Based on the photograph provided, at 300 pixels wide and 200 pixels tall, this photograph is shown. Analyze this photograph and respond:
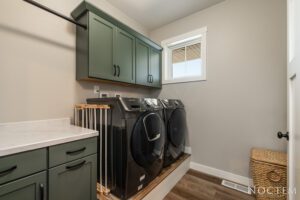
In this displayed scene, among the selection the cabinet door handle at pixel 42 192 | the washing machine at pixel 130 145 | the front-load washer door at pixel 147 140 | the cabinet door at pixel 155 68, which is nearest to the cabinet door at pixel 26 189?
the cabinet door handle at pixel 42 192

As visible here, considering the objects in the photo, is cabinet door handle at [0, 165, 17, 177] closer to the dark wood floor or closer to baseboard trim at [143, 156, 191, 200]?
baseboard trim at [143, 156, 191, 200]

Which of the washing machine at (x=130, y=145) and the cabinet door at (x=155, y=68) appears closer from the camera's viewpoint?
the washing machine at (x=130, y=145)

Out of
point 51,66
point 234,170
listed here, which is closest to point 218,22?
point 234,170

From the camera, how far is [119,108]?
4.17ft

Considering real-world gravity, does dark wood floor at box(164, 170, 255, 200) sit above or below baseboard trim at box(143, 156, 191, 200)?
below

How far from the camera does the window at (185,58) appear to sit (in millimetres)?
2262

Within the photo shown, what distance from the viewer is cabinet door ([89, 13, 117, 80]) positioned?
1562 mm

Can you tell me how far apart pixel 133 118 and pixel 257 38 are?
1902mm

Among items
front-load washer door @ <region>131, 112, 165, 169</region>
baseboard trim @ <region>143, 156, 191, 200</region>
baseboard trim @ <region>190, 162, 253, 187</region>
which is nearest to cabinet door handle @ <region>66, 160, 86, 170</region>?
front-load washer door @ <region>131, 112, 165, 169</region>

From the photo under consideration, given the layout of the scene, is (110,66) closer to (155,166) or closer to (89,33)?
(89,33)

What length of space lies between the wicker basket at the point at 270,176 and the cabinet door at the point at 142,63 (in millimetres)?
1745

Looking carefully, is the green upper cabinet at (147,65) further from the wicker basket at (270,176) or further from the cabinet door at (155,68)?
the wicker basket at (270,176)

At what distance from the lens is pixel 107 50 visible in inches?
67.7

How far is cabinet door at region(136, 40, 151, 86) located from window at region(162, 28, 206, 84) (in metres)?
0.47
